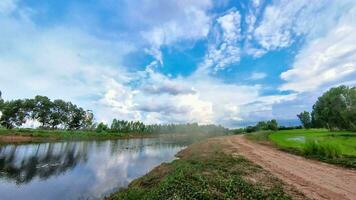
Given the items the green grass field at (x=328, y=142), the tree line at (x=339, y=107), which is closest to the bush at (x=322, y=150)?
the green grass field at (x=328, y=142)

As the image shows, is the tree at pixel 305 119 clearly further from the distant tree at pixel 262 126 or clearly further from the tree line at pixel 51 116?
the tree line at pixel 51 116

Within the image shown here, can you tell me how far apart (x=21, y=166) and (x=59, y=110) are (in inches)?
3561

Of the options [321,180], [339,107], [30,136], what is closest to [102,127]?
[30,136]

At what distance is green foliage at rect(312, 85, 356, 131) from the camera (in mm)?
44625

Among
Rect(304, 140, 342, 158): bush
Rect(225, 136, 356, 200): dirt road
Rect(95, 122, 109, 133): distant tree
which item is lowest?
Rect(225, 136, 356, 200): dirt road

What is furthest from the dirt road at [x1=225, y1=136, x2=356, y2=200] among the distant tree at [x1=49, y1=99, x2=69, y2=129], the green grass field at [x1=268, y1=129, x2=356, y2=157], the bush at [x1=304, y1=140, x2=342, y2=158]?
the distant tree at [x1=49, y1=99, x2=69, y2=129]

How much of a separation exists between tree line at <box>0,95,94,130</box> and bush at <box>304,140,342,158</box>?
9969 centimetres

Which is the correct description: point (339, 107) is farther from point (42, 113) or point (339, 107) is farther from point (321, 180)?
point (42, 113)

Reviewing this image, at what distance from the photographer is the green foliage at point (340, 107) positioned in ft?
146

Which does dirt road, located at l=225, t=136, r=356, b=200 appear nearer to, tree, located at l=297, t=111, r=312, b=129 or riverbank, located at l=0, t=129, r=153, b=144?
riverbank, located at l=0, t=129, r=153, b=144

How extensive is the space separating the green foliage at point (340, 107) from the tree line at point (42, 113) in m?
107

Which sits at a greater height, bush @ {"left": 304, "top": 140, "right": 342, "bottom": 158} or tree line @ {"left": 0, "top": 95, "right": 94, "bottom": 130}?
tree line @ {"left": 0, "top": 95, "right": 94, "bottom": 130}

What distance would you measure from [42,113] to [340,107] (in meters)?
112

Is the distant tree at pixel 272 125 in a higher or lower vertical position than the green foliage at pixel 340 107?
higher
